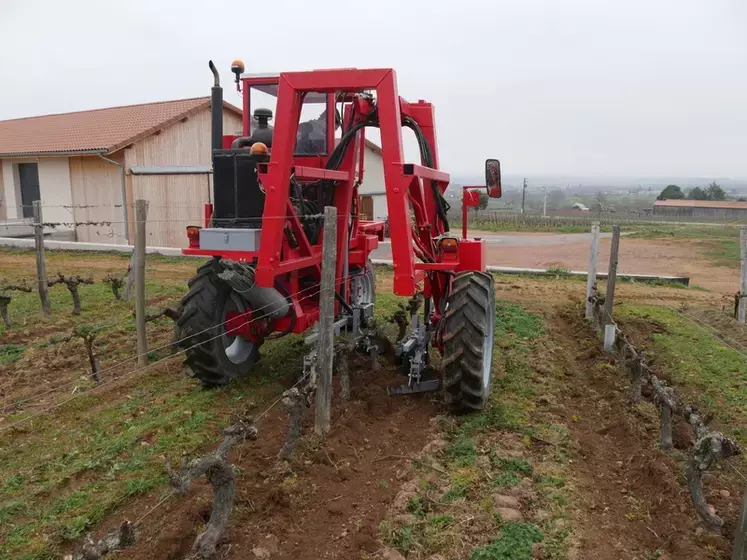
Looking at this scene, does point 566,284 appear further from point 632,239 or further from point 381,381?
point 632,239

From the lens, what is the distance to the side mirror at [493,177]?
634cm

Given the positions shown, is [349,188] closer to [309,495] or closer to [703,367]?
[309,495]

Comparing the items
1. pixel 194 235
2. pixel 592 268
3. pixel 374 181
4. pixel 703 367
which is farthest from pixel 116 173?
pixel 703 367

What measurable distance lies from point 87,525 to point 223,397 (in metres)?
2.12

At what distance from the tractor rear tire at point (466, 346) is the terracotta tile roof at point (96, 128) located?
1577cm

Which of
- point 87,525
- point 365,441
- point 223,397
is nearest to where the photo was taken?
point 87,525

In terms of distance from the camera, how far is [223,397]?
18.8ft

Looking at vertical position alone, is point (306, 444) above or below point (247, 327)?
below

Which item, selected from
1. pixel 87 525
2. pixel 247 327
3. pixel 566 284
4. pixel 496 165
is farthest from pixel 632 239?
pixel 87 525

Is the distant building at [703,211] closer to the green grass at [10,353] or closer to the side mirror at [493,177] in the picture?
the side mirror at [493,177]

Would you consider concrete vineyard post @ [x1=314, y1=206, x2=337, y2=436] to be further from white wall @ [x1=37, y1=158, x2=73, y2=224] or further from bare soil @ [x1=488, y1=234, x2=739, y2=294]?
white wall @ [x1=37, y1=158, x2=73, y2=224]

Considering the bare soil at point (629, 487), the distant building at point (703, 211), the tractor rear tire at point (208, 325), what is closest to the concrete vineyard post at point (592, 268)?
the bare soil at point (629, 487)

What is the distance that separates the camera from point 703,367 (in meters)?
6.90

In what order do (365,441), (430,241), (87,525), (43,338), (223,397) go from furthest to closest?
1. (43,338)
2. (430,241)
3. (223,397)
4. (365,441)
5. (87,525)
